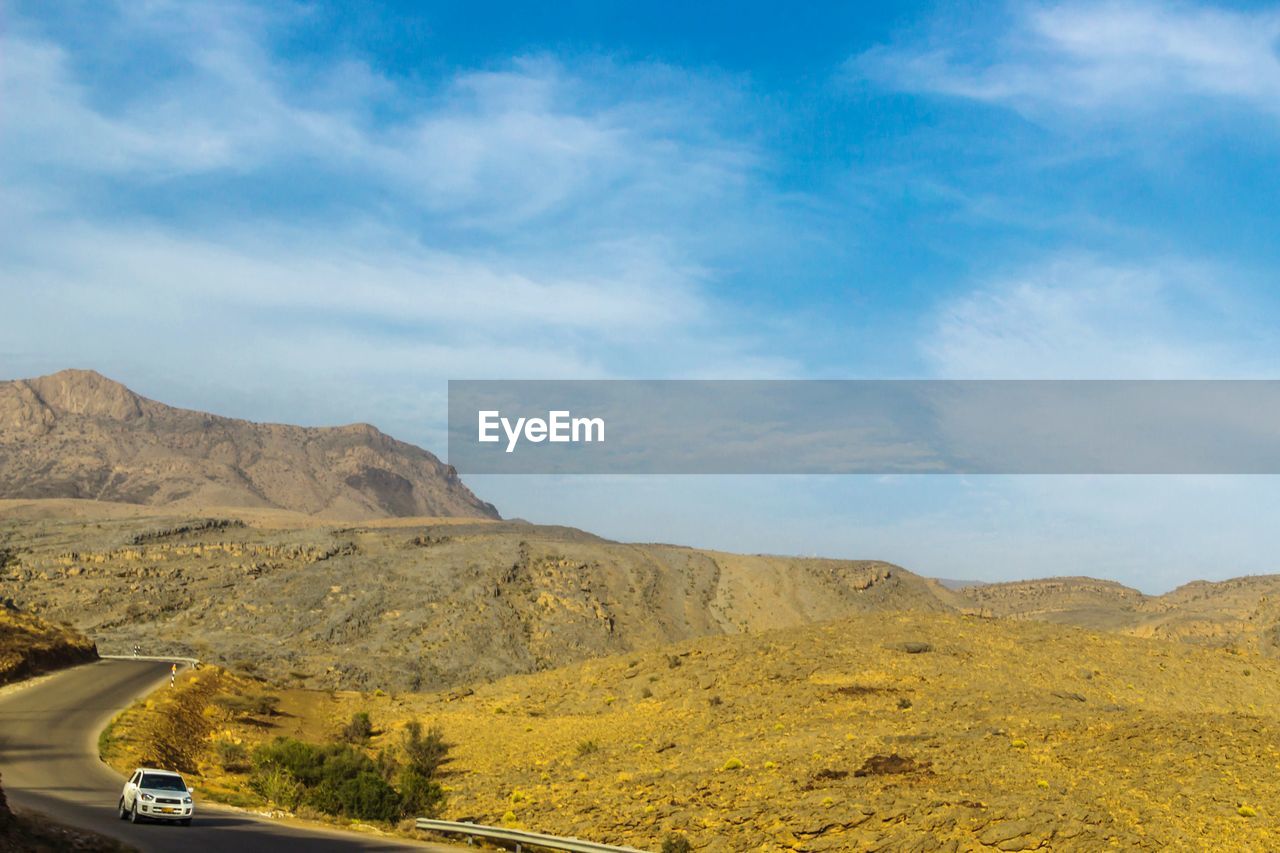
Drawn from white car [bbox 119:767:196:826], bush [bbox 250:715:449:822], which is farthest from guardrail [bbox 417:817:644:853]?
white car [bbox 119:767:196:826]

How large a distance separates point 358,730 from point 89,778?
16.7 m

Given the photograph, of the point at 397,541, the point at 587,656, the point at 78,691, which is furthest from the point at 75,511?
the point at 78,691

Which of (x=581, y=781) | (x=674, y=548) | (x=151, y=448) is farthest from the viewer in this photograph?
(x=151, y=448)

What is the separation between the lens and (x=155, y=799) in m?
22.4

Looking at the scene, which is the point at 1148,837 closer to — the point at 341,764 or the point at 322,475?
the point at 341,764

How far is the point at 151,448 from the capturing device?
184 metres

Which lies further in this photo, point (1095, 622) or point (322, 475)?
point (322, 475)

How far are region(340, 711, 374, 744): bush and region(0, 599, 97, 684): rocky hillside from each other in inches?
516

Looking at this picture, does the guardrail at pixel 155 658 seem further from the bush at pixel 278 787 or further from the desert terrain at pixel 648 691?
the bush at pixel 278 787

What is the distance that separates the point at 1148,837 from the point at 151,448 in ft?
613

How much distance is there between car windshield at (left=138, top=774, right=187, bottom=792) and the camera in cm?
2272

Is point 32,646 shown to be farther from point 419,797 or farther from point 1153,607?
point 1153,607

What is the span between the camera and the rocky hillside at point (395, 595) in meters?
66.4

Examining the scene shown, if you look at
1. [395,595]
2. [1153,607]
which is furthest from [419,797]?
[1153,607]
